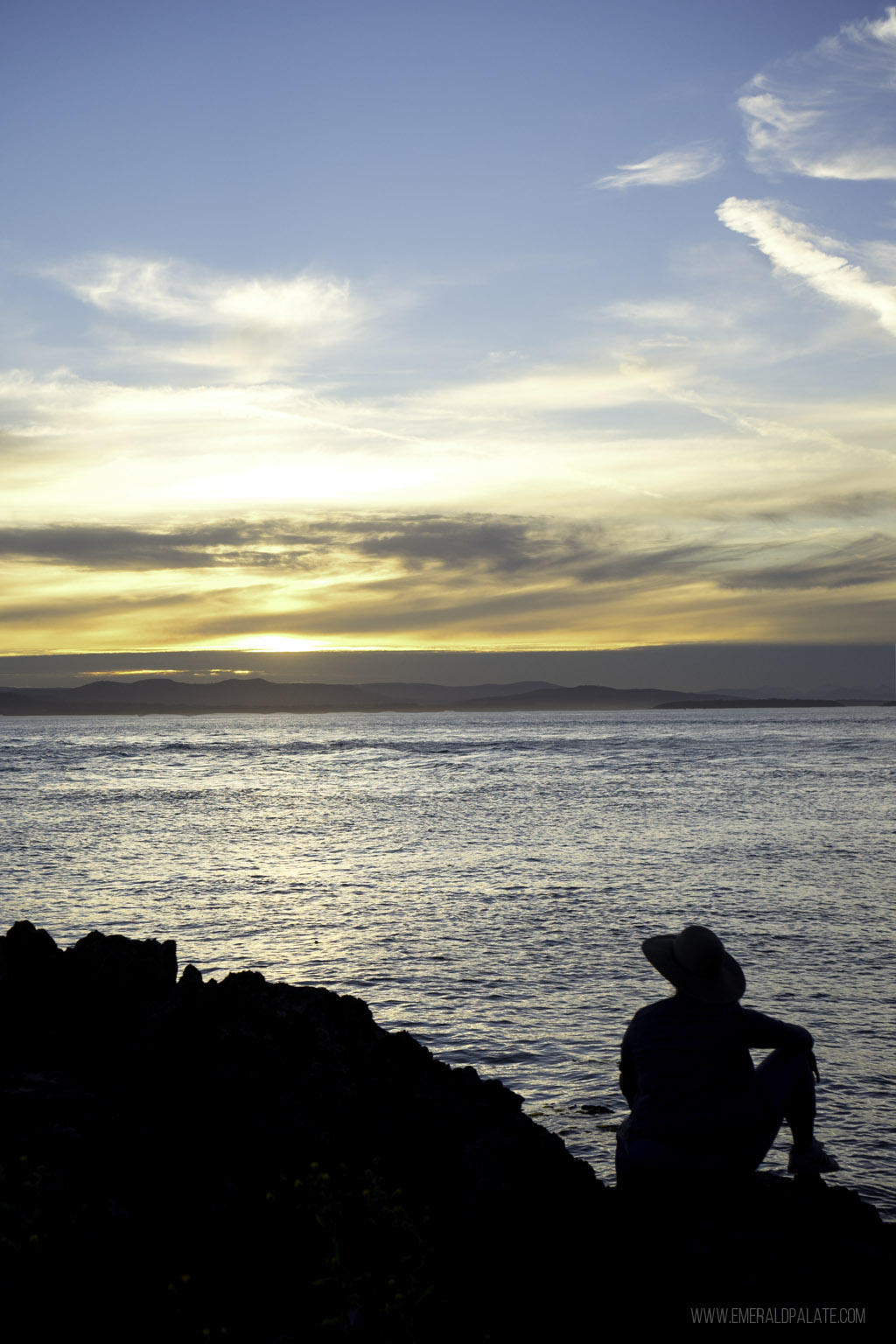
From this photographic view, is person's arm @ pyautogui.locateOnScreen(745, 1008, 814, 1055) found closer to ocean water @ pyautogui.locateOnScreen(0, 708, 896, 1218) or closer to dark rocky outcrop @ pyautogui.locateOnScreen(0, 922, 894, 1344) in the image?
dark rocky outcrop @ pyautogui.locateOnScreen(0, 922, 894, 1344)

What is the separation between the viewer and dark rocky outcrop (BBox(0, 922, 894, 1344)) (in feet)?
14.4

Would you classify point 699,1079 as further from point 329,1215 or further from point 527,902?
point 527,902

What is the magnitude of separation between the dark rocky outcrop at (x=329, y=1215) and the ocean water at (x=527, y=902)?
8.21 feet

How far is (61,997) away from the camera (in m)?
7.30

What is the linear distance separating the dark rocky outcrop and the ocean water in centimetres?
250

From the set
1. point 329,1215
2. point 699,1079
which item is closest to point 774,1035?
point 699,1079

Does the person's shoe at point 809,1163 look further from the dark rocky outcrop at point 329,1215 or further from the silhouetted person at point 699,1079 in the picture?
the silhouetted person at point 699,1079

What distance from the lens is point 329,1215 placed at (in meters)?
4.84

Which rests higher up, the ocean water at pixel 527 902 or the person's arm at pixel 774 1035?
the person's arm at pixel 774 1035

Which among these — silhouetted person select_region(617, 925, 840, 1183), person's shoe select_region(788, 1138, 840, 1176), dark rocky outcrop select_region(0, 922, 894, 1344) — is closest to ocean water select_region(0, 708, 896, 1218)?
person's shoe select_region(788, 1138, 840, 1176)

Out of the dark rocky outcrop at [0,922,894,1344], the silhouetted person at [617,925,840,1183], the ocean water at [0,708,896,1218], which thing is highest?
the silhouetted person at [617,925,840,1183]

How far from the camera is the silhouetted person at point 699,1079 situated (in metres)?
4.73

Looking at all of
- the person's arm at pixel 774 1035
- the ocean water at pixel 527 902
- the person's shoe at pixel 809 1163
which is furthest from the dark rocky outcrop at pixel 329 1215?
the ocean water at pixel 527 902

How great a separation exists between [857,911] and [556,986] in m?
6.82
